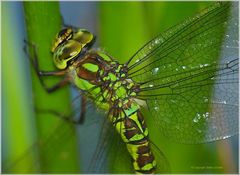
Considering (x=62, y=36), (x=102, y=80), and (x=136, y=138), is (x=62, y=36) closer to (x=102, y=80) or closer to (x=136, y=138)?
(x=102, y=80)

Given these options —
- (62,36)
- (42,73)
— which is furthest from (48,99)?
(62,36)

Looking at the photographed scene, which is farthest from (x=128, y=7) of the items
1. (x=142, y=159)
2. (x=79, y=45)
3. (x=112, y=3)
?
(x=142, y=159)

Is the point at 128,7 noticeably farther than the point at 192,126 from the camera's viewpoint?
No

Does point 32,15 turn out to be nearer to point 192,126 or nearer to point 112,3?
point 112,3

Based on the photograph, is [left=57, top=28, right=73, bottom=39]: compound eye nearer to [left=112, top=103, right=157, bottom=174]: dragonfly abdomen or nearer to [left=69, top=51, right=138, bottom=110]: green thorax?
[left=69, top=51, right=138, bottom=110]: green thorax

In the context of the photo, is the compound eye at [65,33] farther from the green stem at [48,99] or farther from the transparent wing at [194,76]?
the transparent wing at [194,76]

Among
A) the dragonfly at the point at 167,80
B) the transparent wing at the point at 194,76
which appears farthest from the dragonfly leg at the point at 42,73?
the transparent wing at the point at 194,76
